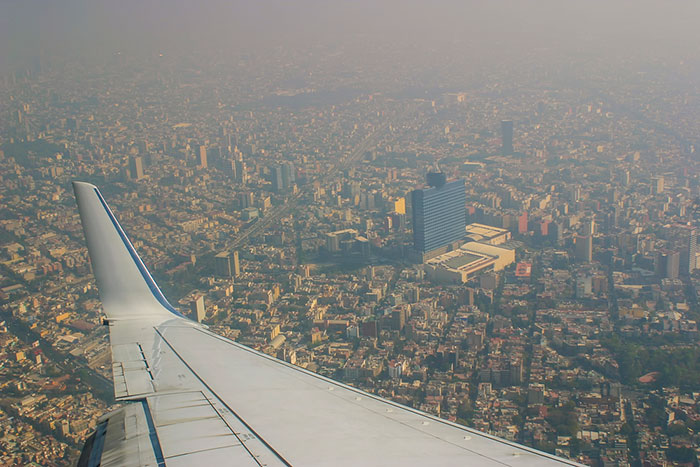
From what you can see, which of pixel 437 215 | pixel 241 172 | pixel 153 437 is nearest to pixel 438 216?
pixel 437 215

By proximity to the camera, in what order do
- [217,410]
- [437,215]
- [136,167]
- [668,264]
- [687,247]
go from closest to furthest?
[217,410]
[668,264]
[687,247]
[437,215]
[136,167]

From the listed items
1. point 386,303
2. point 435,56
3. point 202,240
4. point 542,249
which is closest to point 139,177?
point 202,240

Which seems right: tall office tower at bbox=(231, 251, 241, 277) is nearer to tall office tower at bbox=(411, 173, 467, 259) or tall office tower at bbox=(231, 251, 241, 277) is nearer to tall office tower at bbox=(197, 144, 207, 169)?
tall office tower at bbox=(411, 173, 467, 259)

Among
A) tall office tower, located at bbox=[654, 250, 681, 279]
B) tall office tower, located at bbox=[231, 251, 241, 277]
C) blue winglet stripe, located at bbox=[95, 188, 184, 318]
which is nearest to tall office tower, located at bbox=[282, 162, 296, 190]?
tall office tower, located at bbox=[231, 251, 241, 277]

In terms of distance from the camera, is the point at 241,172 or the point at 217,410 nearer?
the point at 217,410

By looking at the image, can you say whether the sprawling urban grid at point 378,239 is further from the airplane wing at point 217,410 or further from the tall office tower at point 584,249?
the airplane wing at point 217,410

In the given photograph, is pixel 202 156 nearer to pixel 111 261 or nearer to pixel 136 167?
pixel 136 167

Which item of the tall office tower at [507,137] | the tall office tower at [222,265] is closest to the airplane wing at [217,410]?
the tall office tower at [222,265]
